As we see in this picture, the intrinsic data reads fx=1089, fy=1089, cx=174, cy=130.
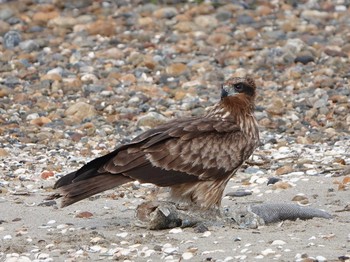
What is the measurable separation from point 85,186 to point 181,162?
2.80 feet

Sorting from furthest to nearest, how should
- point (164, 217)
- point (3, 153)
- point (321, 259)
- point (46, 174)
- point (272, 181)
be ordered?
point (3, 153)
point (46, 174)
point (272, 181)
point (164, 217)
point (321, 259)

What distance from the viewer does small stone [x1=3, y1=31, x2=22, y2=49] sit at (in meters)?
16.8

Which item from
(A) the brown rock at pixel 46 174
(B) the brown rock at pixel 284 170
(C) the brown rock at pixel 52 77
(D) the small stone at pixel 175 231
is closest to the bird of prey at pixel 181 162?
(D) the small stone at pixel 175 231

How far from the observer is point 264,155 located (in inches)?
470

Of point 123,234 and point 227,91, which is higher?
point 227,91

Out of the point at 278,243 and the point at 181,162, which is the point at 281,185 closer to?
the point at 181,162

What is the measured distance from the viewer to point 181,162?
9000 mm

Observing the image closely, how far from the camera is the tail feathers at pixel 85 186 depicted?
861cm

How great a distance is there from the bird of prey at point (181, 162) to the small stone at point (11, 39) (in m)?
8.00

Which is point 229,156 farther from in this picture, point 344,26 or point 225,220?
point 344,26

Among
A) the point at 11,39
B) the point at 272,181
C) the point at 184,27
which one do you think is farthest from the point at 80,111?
the point at 184,27

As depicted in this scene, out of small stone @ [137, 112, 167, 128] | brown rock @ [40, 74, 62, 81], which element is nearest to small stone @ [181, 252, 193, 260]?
small stone @ [137, 112, 167, 128]

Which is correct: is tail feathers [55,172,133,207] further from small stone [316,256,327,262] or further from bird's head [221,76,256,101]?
small stone [316,256,327,262]

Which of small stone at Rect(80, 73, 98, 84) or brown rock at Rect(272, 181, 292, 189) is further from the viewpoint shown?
small stone at Rect(80, 73, 98, 84)
